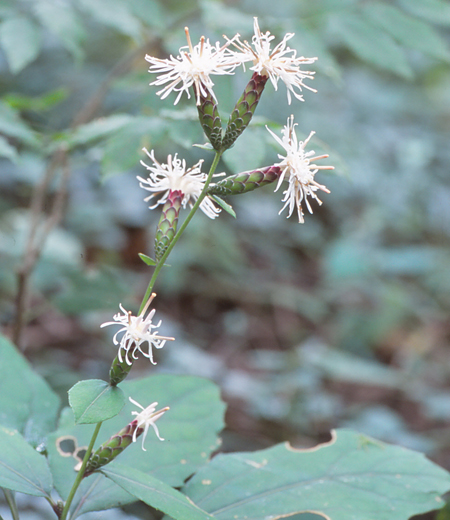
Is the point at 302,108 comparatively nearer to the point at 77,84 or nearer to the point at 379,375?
the point at 77,84

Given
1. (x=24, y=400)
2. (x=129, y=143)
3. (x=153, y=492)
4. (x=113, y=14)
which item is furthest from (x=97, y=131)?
(x=153, y=492)

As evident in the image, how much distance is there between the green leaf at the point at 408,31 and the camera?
1532 millimetres

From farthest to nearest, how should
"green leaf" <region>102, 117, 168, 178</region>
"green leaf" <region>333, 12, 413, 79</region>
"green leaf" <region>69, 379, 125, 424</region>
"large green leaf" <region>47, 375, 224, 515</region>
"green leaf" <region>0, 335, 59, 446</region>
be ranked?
1. "green leaf" <region>333, 12, 413, 79</region>
2. "green leaf" <region>102, 117, 168, 178</region>
3. "green leaf" <region>0, 335, 59, 446</region>
4. "large green leaf" <region>47, 375, 224, 515</region>
5. "green leaf" <region>69, 379, 125, 424</region>

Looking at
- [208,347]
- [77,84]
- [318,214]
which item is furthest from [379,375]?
[77,84]

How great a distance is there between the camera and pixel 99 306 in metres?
1.79

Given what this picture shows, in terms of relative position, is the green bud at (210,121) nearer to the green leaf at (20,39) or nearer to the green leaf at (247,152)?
the green leaf at (247,152)

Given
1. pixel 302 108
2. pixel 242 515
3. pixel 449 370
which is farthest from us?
pixel 302 108

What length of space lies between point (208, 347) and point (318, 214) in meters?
2.21

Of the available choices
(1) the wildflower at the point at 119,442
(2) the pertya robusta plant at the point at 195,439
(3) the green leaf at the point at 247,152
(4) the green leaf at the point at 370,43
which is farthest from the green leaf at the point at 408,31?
(1) the wildflower at the point at 119,442

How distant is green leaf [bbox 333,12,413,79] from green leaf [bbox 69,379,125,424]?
1.21m

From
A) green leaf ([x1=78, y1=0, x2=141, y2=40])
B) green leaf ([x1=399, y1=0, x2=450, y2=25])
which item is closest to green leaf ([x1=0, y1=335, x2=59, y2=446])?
green leaf ([x1=78, y1=0, x2=141, y2=40])

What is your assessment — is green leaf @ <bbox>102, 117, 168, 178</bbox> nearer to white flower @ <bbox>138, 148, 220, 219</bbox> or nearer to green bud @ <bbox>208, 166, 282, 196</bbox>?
white flower @ <bbox>138, 148, 220, 219</bbox>

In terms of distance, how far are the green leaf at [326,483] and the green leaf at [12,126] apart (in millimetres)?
851

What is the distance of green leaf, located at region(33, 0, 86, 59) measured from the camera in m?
1.43
